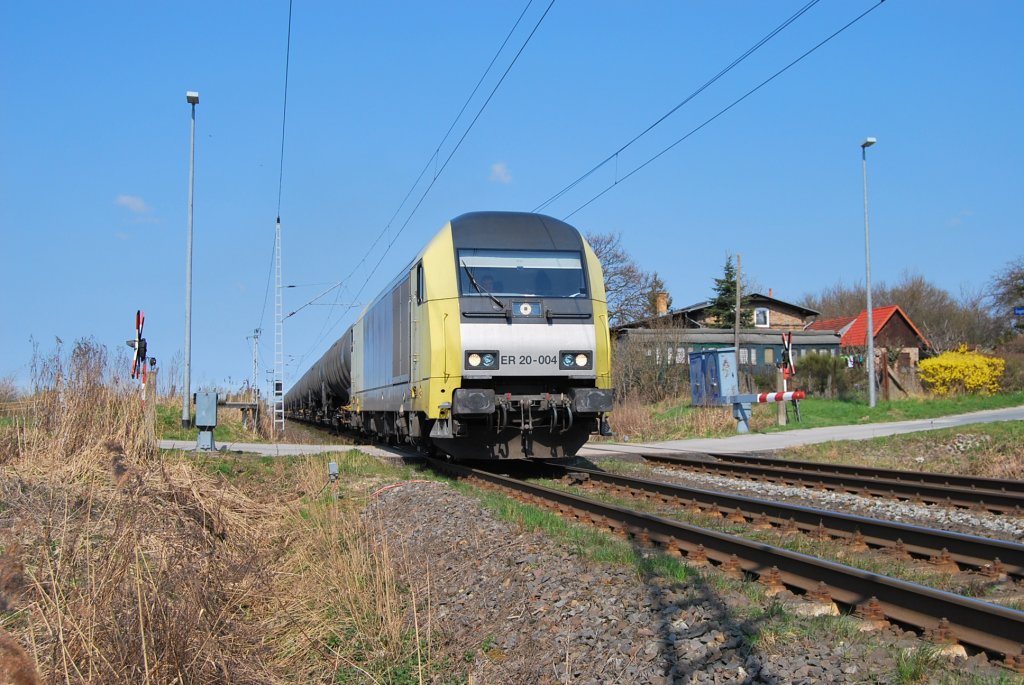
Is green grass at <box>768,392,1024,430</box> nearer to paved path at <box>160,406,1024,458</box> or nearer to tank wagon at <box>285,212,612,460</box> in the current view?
paved path at <box>160,406,1024,458</box>

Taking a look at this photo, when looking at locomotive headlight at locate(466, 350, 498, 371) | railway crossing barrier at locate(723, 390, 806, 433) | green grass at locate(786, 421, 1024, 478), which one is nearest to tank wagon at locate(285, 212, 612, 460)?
locomotive headlight at locate(466, 350, 498, 371)

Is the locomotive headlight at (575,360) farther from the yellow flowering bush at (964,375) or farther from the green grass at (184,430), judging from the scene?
the yellow flowering bush at (964,375)

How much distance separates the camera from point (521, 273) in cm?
1252

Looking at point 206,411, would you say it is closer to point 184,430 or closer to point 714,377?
point 184,430

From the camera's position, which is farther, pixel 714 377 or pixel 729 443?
pixel 714 377

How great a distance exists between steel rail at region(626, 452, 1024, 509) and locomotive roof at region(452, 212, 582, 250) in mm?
4681

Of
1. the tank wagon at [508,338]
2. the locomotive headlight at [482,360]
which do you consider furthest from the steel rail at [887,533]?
the locomotive headlight at [482,360]

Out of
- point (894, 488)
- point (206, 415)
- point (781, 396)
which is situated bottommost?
point (894, 488)

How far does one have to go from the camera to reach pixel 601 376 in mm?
12391

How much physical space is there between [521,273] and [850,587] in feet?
25.5

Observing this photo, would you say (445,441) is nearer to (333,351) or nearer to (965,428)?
(965,428)

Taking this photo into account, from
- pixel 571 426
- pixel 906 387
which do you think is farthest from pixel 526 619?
pixel 906 387

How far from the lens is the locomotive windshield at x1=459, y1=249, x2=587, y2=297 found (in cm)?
1231

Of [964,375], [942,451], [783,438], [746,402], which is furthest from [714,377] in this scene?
[942,451]
